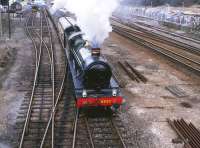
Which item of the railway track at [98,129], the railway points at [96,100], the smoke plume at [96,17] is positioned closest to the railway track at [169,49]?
the railway points at [96,100]

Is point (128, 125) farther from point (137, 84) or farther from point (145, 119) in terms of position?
point (137, 84)

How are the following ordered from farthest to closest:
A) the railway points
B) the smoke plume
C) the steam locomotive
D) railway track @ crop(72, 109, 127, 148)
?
the smoke plume < the steam locomotive < the railway points < railway track @ crop(72, 109, 127, 148)

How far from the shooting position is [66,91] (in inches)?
622

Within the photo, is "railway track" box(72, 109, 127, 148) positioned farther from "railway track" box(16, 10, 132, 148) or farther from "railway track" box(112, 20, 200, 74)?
"railway track" box(112, 20, 200, 74)

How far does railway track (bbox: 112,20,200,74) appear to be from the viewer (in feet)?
70.9

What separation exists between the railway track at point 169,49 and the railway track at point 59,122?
795 cm

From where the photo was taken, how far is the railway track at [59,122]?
10805 mm

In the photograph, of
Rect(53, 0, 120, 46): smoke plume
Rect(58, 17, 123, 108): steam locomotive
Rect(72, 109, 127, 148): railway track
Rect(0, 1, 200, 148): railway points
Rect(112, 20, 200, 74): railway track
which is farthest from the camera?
Rect(112, 20, 200, 74): railway track

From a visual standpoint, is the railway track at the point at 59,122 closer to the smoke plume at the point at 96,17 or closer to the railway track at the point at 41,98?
the railway track at the point at 41,98

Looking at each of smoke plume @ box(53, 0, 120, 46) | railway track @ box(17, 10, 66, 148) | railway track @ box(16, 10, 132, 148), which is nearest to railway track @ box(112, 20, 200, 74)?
smoke plume @ box(53, 0, 120, 46)

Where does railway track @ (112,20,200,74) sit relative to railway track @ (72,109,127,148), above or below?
above

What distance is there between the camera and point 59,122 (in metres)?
12.3

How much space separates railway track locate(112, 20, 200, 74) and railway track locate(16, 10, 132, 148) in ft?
26.1

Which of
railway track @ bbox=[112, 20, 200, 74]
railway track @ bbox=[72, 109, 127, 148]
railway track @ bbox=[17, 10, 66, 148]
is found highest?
railway track @ bbox=[112, 20, 200, 74]
